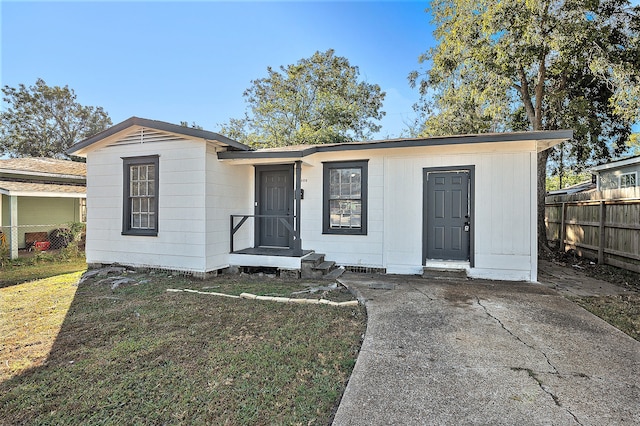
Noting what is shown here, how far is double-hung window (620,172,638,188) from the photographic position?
432 inches

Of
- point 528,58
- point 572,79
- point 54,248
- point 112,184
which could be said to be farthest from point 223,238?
point 572,79

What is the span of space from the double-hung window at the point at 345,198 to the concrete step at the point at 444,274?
4.99ft

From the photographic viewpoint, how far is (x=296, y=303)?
4.74m

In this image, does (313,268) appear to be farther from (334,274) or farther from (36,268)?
(36,268)

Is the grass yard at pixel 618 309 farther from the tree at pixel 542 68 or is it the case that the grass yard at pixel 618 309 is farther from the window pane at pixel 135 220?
the window pane at pixel 135 220

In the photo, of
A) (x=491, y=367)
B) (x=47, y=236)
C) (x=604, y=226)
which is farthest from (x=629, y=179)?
(x=47, y=236)

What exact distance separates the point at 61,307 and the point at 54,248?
27.8 feet

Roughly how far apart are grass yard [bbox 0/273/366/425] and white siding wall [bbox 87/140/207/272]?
1812 millimetres

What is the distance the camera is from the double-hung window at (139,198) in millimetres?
7176

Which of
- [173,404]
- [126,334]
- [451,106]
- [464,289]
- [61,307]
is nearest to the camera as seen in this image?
[173,404]

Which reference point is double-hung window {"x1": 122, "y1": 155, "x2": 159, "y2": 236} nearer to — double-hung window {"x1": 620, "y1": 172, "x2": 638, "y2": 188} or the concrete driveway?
the concrete driveway

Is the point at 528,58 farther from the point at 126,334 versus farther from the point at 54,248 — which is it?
the point at 54,248

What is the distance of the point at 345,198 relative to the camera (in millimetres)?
7172

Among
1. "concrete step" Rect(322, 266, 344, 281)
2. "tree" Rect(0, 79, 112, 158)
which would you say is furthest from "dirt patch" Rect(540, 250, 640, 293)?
"tree" Rect(0, 79, 112, 158)
